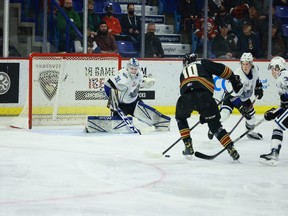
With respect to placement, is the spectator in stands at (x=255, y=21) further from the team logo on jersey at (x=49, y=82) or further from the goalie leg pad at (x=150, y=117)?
the team logo on jersey at (x=49, y=82)

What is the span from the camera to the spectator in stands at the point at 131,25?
1152cm

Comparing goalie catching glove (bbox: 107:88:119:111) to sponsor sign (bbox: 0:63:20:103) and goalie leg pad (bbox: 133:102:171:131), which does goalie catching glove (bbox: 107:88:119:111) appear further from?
sponsor sign (bbox: 0:63:20:103)

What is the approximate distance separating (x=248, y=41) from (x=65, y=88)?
367cm

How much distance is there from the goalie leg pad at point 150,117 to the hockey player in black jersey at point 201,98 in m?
2.28

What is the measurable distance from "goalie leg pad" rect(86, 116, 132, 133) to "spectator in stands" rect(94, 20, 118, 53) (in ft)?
7.64

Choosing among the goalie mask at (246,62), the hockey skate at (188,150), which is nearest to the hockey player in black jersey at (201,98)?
the hockey skate at (188,150)

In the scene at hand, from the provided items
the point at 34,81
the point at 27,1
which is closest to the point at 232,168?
the point at 34,81

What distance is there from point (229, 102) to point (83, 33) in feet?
9.92

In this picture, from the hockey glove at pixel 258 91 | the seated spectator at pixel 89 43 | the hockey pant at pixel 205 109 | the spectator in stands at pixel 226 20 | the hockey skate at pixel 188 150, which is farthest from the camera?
the spectator in stands at pixel 226 20

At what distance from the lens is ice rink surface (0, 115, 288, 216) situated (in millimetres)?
4914

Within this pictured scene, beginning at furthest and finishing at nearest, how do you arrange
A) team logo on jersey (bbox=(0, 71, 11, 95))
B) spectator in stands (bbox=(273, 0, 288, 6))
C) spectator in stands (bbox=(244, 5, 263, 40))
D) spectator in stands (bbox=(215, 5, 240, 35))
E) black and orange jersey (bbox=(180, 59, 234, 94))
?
spectator in stands (bbox=(273, 0, 288, 6)), spectator in stands (bbox=(244, 5, 263, 40)), spectator in stands (bbox=(215, 5, 240, 35)), team logo on jersey (bbox=(0, 71, 11, 95)), black and orange jersey (bbox=(180, 59, 234, 94))

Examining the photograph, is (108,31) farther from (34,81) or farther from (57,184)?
(57,184)

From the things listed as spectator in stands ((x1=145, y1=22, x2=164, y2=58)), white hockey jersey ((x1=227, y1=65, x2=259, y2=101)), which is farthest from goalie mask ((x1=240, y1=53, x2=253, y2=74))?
spectator in stands ((x1=145, y1=22, x2=164, y2=58))

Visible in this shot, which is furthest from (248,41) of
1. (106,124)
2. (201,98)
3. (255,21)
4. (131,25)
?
(201,98)
